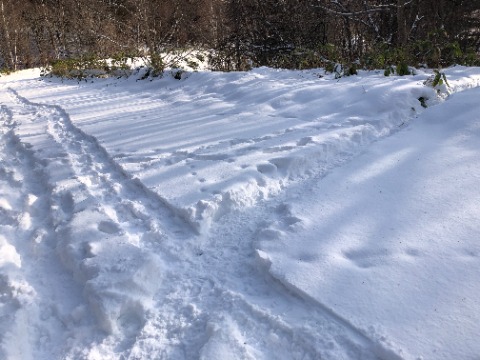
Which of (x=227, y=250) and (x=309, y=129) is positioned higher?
(x=309, y=129)

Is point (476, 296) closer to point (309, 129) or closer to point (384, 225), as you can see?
point (384, 225)

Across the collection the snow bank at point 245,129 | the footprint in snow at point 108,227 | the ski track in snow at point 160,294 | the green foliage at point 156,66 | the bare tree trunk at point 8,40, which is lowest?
the ski track in snow at point 160,294

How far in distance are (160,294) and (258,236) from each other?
61 centimetres

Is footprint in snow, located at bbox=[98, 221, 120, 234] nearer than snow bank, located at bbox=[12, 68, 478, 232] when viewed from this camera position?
Yes

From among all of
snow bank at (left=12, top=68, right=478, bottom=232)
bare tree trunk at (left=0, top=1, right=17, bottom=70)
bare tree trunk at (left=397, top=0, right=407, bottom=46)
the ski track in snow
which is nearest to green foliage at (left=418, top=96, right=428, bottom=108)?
snow bank at (left=12, top=68, right=478, bottom=232)

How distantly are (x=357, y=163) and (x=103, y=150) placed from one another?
2.33 meters

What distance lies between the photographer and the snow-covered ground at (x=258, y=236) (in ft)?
4.79

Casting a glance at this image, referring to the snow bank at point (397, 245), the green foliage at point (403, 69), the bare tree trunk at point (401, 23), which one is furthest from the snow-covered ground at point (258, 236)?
the bare tree trunk at point (401, 23)

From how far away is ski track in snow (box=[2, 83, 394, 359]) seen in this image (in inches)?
56.6

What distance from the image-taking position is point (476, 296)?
1.46m

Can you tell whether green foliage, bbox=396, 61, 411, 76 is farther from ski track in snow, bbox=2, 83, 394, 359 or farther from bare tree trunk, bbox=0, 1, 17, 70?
bare tree trunk, bbox=0, 1, 17, 70

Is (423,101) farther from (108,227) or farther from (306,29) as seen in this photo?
(306,29)

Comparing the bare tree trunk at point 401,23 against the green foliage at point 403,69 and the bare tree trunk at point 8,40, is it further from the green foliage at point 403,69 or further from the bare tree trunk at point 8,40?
the bare tree trunk at point 8,40

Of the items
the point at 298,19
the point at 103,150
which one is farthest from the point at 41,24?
the point at 103,150
